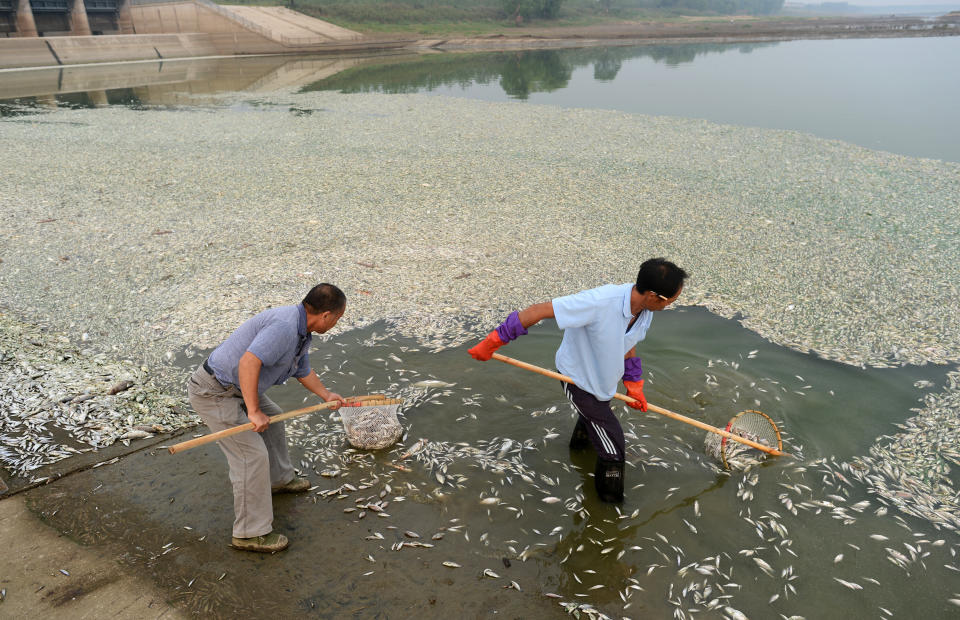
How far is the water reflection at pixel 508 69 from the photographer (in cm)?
2855

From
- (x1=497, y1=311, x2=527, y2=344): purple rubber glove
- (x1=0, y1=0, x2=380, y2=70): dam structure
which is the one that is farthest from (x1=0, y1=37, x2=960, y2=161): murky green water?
(x1=497, y1=311, x2=527, y2=344): purple rubber glove

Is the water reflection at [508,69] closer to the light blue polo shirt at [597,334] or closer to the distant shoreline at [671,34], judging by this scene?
the distant shoreline at [671,34]

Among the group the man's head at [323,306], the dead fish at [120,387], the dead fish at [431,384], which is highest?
the man's head at [323,306]

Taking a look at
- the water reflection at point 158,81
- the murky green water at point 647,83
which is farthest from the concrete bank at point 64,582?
the water reflection at point 158,81

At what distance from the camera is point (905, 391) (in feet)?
20.7

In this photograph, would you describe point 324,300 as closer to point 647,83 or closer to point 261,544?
point 261,544

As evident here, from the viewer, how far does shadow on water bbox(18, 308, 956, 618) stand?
404 centimetres

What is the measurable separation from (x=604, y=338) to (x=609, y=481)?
4.50ft

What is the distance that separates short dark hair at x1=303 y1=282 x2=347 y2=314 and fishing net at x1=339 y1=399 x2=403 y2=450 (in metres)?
1.73

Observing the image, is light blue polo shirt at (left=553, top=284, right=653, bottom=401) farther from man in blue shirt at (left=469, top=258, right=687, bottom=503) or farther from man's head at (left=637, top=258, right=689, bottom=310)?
man's head at (left=637, top=258, right=689, bottom=310)

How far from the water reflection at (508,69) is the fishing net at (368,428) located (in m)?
22.3

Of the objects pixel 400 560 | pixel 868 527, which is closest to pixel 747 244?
pixel 868 527

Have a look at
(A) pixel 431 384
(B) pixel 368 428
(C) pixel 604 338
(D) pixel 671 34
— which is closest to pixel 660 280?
(C) pixel 604 338

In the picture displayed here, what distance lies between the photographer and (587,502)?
487cm
